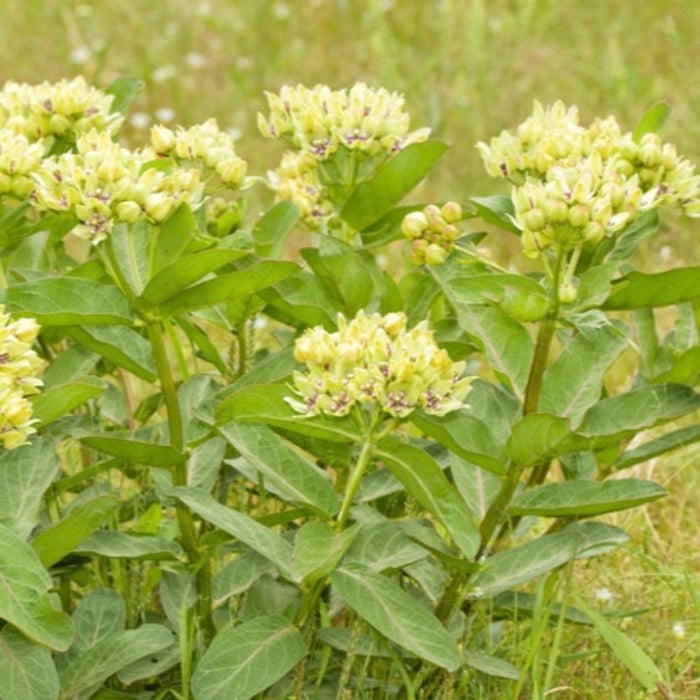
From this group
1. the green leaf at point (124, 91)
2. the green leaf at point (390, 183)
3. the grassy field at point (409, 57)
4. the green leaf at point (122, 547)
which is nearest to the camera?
the green leaf at point (122, 547)

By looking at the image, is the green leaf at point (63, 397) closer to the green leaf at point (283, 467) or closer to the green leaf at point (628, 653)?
the green leaf at point (283, 467)

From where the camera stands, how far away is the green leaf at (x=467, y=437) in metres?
1.66

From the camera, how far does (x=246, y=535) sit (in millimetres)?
1724

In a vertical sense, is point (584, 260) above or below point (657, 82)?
above

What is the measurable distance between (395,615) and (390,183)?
1.95 feet

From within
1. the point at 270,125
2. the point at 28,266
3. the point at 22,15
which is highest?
the point at 270,125

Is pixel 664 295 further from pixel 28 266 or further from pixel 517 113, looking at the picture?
pixel 517 113

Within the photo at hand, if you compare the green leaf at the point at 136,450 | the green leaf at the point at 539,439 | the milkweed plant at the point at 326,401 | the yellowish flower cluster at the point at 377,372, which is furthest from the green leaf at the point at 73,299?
the green leaf at the point at 539,439

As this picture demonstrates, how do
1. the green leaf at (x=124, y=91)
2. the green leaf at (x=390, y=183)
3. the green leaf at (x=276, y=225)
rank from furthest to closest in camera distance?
the green leaf at (x=124, y=91) → the green leaf at (x=276, y=225) → the green leaf at (x=390, y=183)

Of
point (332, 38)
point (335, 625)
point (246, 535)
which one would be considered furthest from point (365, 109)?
point (332, 38)

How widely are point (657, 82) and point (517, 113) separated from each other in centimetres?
48

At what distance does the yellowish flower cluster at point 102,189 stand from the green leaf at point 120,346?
0.18 m

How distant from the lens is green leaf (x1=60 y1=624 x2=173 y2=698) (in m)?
1.81

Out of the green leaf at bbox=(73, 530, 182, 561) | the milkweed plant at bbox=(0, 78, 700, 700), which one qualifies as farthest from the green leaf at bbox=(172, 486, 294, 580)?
the green leaf at bbox=(73, 530, 182, 561)
